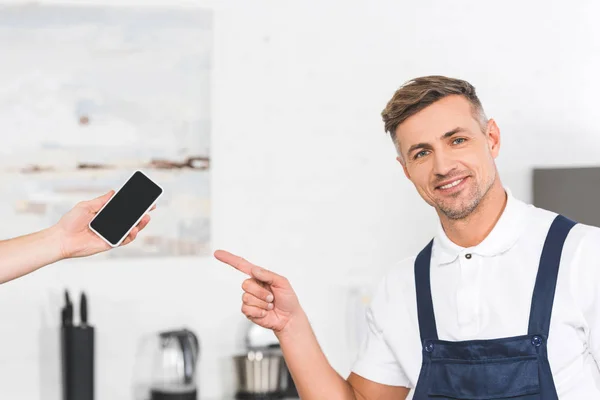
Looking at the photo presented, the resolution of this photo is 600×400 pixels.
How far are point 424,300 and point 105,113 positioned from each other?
1.38m

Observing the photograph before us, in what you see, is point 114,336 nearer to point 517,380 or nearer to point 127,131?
point 127,131

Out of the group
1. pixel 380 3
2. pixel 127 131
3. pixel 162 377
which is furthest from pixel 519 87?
pixel 162 377

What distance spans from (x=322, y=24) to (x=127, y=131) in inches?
30.3

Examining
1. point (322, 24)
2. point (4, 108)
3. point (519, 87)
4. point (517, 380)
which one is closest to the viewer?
point (517, 380)

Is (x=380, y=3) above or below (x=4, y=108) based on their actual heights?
above

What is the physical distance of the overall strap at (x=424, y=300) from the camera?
210 cm

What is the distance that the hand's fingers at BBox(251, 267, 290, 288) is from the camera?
6.59ft

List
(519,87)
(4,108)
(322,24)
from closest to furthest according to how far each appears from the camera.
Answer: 1. (4,108)
2. (322,24)
3. (519,87)

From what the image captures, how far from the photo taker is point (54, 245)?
204 centimetres

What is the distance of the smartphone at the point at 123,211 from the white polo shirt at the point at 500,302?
0.60m

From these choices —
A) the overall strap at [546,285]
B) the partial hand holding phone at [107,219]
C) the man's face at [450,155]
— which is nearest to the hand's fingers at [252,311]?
the partial hand holding phone at [107,219]

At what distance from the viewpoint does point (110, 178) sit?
3.03 m

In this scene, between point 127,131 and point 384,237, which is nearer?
point 127,131

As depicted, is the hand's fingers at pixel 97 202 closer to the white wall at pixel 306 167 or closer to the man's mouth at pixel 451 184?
the man's mouth at pixel 451 184
